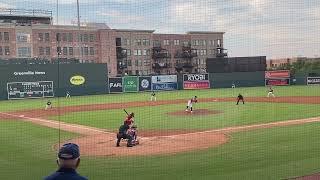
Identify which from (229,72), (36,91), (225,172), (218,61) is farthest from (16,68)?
(225,172)

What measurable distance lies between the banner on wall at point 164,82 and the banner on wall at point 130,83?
72.9 inches

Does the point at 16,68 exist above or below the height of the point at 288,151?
above

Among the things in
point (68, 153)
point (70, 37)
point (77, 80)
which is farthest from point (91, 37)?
point (68, 153)

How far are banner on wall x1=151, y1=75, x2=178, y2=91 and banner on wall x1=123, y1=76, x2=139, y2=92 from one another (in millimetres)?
1852

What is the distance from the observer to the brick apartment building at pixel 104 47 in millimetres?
38469

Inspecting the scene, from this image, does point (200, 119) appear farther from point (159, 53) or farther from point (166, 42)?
point (159, 53)

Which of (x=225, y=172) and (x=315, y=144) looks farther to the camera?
(x=315, y=144)

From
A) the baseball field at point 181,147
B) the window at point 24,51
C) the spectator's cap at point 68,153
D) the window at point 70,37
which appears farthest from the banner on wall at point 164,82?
the spectator's cap at point 68,153

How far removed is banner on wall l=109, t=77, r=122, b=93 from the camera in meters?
47.1

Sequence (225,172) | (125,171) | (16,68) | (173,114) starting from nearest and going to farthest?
1. (225,172)
2. (125,171)
3. (173,114)
4. (16,68)

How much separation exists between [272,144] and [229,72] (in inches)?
1456

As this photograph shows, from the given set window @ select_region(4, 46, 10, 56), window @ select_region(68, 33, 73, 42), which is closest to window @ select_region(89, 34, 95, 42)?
window @ select_region(68, 33, 73, 42)

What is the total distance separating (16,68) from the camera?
1596 inches

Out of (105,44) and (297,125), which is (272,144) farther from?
(105,44)
